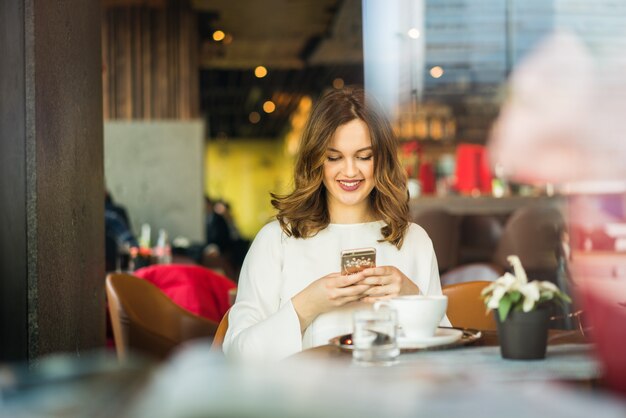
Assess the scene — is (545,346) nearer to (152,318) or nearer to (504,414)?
(504,414)

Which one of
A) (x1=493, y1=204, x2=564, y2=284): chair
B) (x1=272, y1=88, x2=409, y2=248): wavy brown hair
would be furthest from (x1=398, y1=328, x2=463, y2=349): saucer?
(x1=493, y1=204, x2=564, y2=284): chair

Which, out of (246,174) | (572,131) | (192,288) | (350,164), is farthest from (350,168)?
(246,174)

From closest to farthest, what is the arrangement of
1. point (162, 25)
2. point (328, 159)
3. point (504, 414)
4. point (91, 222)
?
point (504, 414)
point (328, 159)
point (91, 222)
point (162, 25)

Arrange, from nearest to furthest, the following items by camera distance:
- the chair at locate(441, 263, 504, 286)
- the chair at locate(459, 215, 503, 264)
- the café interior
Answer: the café interior
the chair at locate(441, 263, 504, 286)
the chair at locate(459, 215, 503, 264)

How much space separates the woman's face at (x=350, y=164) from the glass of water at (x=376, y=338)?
817 mm

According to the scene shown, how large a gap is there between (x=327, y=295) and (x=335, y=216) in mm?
506

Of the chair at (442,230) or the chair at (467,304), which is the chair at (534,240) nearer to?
the chair at (442,230)

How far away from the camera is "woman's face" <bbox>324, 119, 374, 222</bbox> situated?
7.71ft

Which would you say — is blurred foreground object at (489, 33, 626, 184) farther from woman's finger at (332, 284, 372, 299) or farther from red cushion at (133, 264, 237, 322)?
woman's finger at (332, 284, 372, 299)

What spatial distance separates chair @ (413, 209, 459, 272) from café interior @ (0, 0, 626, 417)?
0.06 feet

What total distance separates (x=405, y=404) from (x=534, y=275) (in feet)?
20.4

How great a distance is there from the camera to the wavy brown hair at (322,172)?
93.0 inches

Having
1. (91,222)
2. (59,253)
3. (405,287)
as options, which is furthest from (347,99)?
(91,222)

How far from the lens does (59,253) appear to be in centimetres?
277
